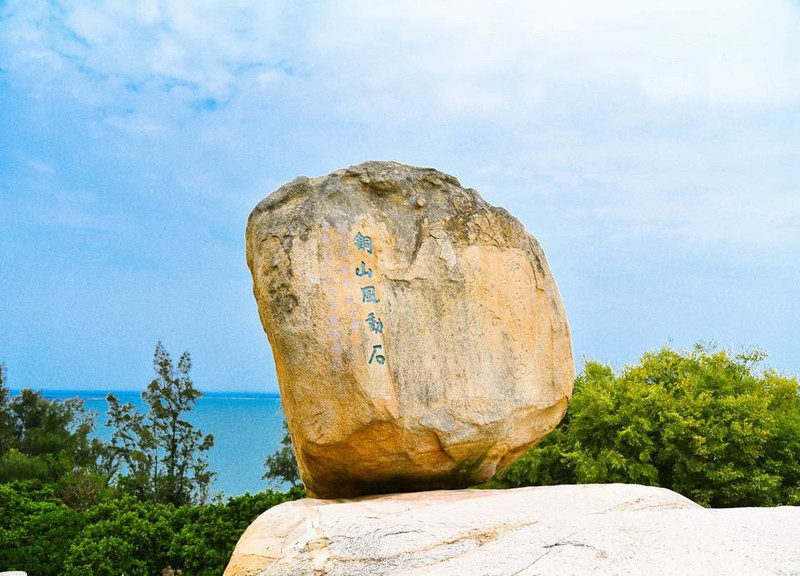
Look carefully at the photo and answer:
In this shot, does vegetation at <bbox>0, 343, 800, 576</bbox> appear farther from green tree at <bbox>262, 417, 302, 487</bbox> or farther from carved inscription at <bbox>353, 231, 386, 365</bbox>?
carved inscription at <bbox>353, 231, 386, 365</bbox>

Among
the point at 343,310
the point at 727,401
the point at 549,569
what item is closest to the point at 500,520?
the point at 549,569

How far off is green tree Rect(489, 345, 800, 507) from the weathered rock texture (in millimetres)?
5568

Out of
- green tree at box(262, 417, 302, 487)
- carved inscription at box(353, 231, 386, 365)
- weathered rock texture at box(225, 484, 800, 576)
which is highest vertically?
carved inscription at box(353, 231, 386, 365)

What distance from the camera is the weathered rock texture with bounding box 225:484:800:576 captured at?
13.7ft

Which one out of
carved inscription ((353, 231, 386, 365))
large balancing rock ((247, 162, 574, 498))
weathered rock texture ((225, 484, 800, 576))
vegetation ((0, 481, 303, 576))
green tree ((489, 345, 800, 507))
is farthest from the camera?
green tree ((489, 345, 800, 507))

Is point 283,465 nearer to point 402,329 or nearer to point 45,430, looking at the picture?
point 45,430

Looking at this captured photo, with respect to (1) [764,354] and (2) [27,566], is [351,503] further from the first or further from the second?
(1) [764,354]

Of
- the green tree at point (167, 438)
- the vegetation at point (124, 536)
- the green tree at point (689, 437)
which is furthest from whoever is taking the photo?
the green tree at point (167, 438)

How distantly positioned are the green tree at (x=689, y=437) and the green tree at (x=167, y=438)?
610 centimetres

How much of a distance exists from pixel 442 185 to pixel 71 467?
11.1 metres

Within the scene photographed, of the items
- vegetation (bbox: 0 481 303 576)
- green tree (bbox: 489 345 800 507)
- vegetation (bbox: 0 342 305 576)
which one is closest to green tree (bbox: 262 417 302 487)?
vegetation (bbox: 0 342 305 576)

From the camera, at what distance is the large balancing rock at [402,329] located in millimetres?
5883

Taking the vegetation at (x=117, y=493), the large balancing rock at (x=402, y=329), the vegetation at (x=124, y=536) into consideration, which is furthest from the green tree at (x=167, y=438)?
the large balancing rock at (x=402, y=329)

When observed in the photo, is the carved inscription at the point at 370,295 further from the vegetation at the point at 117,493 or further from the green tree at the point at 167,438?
the green tree at the point at 167,438
